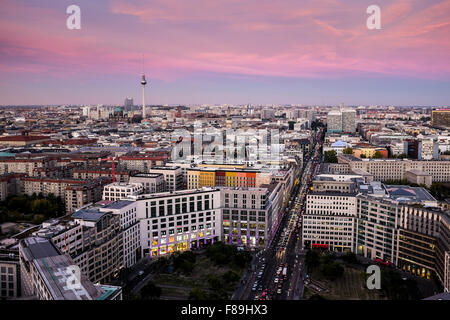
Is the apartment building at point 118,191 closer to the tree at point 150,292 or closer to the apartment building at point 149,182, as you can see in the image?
the apartment building at point 149,182

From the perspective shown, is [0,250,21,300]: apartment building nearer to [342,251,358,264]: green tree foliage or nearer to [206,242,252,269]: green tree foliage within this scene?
[206,242,252,269]: green tree foliage

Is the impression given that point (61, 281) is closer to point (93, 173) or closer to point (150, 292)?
point (150, 292)

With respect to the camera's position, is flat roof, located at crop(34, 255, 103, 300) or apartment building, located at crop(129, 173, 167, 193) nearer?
flat roof, located at crop(34, 255, 103, 300)

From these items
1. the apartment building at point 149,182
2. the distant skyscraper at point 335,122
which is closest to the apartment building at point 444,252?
the apartment building at point 149,182

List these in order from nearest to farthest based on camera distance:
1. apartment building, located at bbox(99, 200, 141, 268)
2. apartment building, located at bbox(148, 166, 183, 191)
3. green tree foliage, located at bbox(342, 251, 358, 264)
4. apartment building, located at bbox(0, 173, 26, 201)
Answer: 1. apartment building, located at bbox(99, 200, 141, 268)
2. green tree foliage, located at bbox(342, 251, 358, 264)
3. apartment building, located at bbox(148, 166, 183, 191)
4. apartment building, located at bbox(0, 173, 26, 201)

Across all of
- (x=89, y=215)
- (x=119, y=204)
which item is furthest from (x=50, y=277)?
(x=119, y=204)

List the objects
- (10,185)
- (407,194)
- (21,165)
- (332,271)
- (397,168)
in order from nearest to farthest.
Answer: (332,271)
(407,194)
(10,185)
(21,165)
(397,168)

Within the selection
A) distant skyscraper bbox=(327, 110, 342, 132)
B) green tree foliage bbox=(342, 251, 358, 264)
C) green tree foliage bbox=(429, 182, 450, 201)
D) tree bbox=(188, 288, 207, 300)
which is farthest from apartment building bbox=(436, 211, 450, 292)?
distant skyscraper bbox=(327, 110, 342, 132)

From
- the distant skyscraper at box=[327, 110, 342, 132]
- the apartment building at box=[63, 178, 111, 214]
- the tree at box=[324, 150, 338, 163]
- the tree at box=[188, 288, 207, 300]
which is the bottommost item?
the tree at box=[188, 288, 207, 300]
